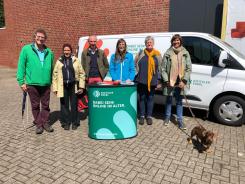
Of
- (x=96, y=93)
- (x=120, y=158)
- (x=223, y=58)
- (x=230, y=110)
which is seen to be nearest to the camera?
(x=120, y=158)

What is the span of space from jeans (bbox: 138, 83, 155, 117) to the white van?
1015 mm

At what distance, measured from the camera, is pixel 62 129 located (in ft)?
18.7

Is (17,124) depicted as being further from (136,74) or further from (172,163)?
(172,163)

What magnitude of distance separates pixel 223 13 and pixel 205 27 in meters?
1.07

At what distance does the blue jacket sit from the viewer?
17.8 feet

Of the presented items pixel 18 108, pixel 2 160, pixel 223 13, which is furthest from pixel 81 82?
pixel 223 13

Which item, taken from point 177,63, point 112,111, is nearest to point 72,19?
point 177,63

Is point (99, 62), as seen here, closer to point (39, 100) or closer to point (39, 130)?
point (39, 100)

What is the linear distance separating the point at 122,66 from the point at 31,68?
177 centimetres

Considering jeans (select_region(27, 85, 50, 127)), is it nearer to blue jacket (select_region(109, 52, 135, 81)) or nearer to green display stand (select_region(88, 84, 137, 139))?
green display stand (select_region(88, 84, 137, 139))

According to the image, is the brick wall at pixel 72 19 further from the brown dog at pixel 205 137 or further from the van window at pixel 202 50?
the brown dog at pixel 205 137

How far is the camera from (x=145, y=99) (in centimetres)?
591

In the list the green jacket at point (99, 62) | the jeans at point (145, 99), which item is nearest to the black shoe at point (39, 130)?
the green jacket at point (99, 62)

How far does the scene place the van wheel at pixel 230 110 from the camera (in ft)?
18.9
